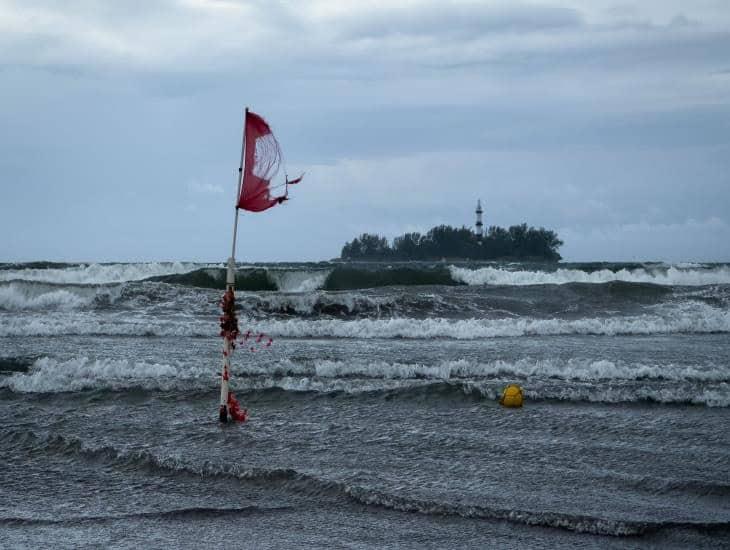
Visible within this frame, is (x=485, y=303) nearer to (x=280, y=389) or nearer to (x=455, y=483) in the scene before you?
(x=280, y=389)

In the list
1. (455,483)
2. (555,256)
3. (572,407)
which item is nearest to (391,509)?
(455,483)

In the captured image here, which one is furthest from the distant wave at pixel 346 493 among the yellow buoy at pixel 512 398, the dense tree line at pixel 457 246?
the dense tree line at pixel 457 246

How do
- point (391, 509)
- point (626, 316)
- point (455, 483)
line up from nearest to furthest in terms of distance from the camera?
point (391, 509) → point (455, 483) → point (626, 316)

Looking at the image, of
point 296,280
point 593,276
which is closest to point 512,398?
point 296,280

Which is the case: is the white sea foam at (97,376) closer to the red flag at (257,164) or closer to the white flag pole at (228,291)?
the white flag pole at (228,291)

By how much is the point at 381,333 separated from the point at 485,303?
24.0 ft

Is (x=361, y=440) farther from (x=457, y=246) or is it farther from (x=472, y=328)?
(x=457, y=246)

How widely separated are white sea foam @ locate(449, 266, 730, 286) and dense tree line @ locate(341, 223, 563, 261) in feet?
113

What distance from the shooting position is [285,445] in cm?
793

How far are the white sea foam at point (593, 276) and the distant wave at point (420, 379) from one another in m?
26.5

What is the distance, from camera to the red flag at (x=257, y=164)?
794 cm

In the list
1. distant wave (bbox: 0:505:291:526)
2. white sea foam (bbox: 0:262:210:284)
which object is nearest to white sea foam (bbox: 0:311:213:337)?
distant wave (bbox: 0:505:291:526)

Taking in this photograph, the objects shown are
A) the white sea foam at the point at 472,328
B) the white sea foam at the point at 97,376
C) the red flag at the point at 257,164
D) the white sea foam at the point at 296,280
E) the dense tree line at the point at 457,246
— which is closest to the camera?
the red flag at the point at 257,164

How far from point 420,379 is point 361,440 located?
12.3ft
